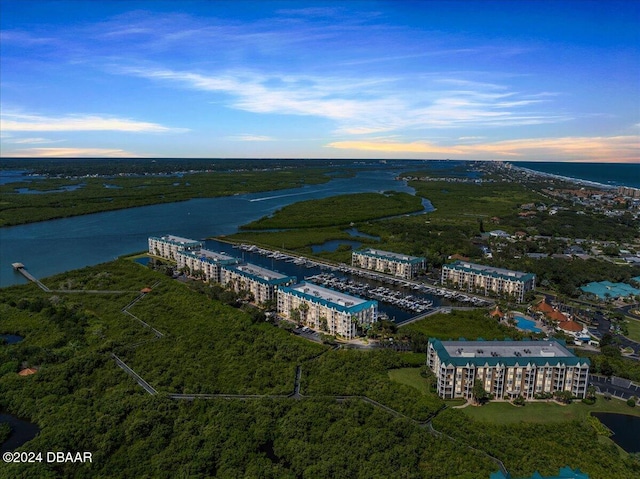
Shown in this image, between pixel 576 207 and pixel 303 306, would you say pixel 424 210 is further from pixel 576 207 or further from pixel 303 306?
pixel 303 306

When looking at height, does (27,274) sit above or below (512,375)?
below

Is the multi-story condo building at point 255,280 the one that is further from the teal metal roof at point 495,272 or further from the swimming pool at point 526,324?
the swimming pool at point 526,324

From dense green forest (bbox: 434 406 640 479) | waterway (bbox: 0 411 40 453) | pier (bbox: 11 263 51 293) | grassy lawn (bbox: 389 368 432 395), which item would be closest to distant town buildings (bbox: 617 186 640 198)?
grassy lawn (bbox: 389 368 432 395)

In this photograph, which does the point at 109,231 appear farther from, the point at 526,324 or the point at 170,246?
the point at 526,324

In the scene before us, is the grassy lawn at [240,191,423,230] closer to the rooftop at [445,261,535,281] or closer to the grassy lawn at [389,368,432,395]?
the rooftop at [445,261,535,281]

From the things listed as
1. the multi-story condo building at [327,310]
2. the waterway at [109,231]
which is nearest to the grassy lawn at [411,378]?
the multi-story condo building at [327,310]

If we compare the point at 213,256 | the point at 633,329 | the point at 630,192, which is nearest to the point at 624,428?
the point at 633,329
